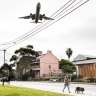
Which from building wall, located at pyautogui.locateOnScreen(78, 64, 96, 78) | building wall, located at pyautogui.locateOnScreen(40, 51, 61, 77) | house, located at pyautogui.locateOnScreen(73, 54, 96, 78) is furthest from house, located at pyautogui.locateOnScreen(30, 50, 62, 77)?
building wall, located at pyautogui.locateOnScreen(78, 64, 96, 78)

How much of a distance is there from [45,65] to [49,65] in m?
1.74

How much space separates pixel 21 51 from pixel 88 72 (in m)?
38.5

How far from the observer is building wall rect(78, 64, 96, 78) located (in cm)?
8271

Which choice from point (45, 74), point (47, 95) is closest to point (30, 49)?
point (45, 74)

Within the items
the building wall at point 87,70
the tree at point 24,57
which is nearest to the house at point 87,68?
the building wall at point 87,70

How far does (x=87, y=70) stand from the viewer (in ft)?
279

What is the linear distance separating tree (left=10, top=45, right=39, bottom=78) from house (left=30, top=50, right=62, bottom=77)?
4.81 m

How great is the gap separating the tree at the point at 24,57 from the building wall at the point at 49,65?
5104 millimetres

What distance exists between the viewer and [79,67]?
8962 centimetres

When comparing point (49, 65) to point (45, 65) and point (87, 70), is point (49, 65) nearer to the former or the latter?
point (45, 65)

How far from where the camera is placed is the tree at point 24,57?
11825cm

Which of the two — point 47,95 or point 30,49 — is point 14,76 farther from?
point 47,95

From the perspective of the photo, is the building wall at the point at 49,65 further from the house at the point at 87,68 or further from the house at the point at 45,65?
the house at the point at 87,68

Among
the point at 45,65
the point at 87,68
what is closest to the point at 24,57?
the point at 45,65
